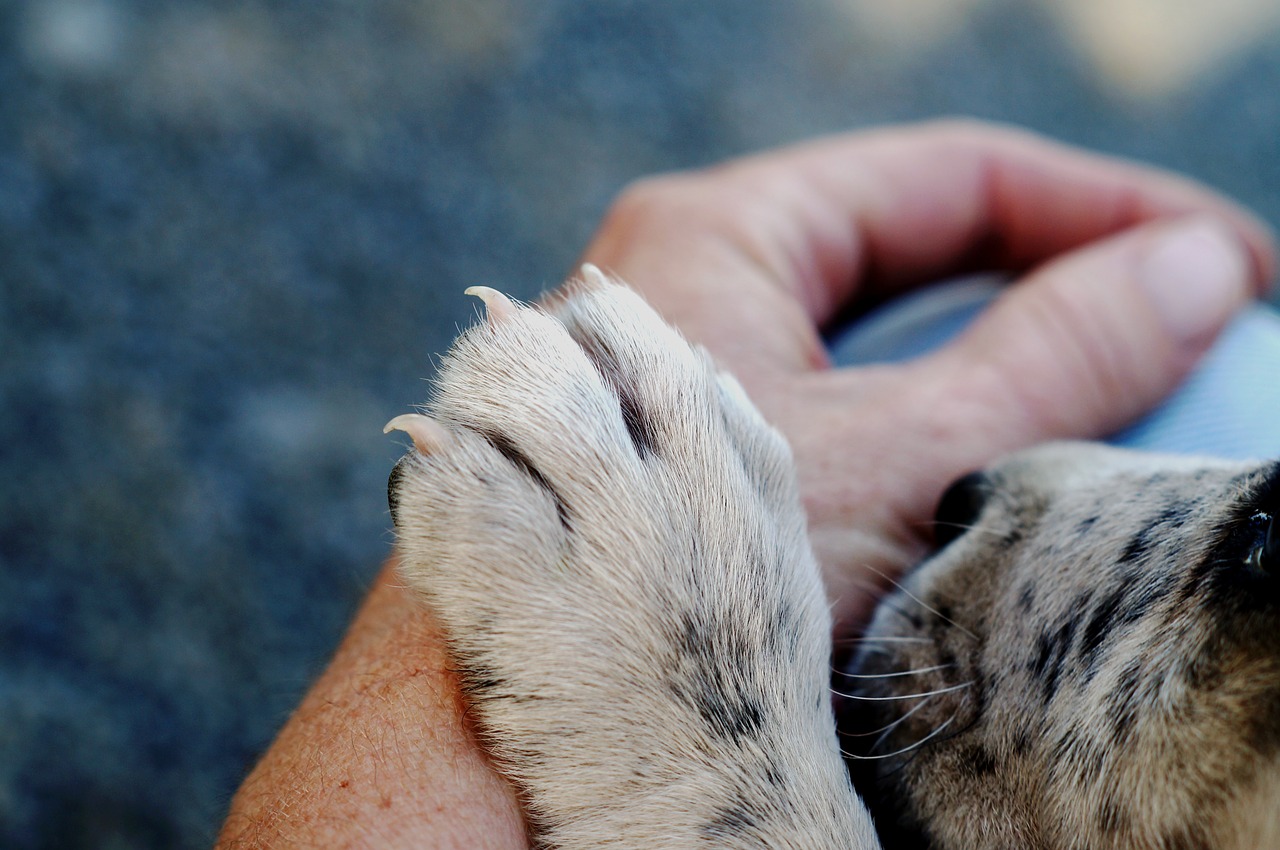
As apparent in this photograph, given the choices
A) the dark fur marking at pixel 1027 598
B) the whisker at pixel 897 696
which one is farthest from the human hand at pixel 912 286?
the dark fur marking at pixel 1027 598

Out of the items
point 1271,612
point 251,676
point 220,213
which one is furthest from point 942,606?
point 220,213

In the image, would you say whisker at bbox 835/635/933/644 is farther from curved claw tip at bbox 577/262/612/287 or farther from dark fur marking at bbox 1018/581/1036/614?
curved claw tip at bbox 577/262/612/287

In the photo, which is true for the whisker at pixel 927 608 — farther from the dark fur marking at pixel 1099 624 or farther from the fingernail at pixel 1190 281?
the fingernail at pixel 1190 281

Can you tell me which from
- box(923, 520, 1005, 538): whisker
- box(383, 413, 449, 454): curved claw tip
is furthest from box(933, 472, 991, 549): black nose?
box(383, 413, 449, 454): curved claw tip

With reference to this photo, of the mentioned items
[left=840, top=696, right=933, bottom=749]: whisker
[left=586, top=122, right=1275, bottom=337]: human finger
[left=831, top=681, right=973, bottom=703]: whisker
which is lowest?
[left=840, top=696, right=933, bottom=749]: whisker

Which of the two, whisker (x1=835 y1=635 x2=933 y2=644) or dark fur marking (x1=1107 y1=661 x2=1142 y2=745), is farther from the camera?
whisker (x1=835 y1=635 x2=933 y2=644)

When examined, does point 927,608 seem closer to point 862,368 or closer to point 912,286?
point 862,368

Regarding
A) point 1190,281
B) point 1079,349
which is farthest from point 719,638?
point 1190,281

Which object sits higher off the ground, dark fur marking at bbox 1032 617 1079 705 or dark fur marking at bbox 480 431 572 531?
dark fur marking at bbox 480 431 572 531

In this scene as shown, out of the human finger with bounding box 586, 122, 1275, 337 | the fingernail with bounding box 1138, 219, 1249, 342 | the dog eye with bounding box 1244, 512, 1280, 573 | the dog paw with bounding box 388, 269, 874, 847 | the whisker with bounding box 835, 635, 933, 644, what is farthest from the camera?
the human finger with bounding box 586, 122, 1275, 337
